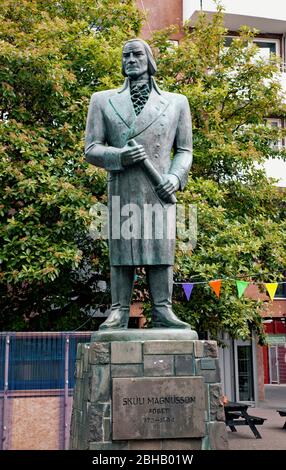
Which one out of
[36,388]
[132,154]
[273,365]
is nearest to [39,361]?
[36,388]

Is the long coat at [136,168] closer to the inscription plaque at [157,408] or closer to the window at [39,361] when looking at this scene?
the inscription plaque at [157,408]

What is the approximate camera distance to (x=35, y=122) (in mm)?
12094

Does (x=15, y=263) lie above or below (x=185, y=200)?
below

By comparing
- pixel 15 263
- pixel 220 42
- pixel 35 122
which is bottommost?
pixel 15 263

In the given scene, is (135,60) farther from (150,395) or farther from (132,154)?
(150,395)

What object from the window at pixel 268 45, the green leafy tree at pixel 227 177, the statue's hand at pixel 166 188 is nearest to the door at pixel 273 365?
the window at pixel 268 45

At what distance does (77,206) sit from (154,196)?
5.14 meters

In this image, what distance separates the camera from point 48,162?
11164 mm

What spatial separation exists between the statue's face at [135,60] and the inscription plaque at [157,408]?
281 cm

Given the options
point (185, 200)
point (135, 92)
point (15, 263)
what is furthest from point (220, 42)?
point (135, 92)

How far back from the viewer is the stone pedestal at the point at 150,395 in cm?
510

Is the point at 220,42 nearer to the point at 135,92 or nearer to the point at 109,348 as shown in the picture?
the point at 135,92

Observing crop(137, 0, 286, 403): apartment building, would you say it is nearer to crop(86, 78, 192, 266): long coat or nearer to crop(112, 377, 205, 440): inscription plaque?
crop(86, 78, 192, 266): long coat

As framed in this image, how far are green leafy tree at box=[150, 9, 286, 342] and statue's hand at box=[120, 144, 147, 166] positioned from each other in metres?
5.74
